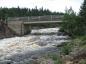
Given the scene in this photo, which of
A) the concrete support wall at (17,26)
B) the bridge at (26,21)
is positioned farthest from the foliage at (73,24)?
the concrete support wall at (17,26)

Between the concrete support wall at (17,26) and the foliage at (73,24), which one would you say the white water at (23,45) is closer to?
the foliage at (73,24)

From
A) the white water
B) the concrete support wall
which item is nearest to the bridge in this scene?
the concrete support wall

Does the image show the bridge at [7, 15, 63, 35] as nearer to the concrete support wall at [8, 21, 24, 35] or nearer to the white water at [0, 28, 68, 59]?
the concrete support wall at [8, 21, 24, 35]

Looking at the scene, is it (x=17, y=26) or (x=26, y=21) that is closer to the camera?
(x=17, y=26)

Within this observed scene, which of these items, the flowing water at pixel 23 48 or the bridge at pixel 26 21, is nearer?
the flowing water at pixel 23 48

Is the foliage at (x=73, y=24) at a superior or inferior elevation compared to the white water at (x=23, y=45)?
superior

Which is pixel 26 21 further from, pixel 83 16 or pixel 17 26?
pixel 83 16

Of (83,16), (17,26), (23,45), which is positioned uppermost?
(83,16)

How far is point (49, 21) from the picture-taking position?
72062 mm

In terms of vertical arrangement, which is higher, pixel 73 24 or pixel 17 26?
pixel 73 24

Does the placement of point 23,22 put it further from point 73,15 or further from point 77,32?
point 77,32

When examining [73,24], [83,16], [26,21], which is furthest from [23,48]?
[26,21]

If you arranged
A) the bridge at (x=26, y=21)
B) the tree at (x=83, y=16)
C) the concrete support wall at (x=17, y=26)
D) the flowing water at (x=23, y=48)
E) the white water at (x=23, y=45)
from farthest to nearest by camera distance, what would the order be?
the concrete support wall at (x=17, y=26), the bridge at (x=26, y=21), the tree at (x=83, y=16), the white water at (x=23, y=45), the flowing water at (x=23, y=48)

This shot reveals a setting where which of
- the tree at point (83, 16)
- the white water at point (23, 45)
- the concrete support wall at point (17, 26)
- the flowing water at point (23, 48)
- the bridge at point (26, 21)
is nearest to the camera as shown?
the flowing water at point (23, 48)
